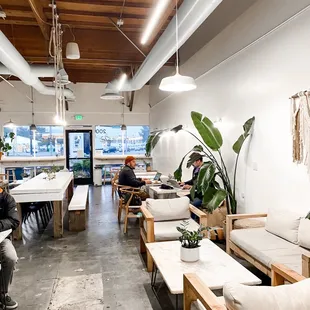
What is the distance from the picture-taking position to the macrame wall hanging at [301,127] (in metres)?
3.30

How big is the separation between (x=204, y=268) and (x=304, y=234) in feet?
3.99

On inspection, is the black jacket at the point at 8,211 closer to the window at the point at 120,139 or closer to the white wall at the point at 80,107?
the white wall at the point at 80,107

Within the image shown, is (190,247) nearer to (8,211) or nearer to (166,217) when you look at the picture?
(166,217)

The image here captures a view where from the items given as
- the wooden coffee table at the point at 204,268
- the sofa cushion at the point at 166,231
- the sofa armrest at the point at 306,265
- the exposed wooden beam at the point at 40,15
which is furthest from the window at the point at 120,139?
A: the sofa armrest at the point at 306,265

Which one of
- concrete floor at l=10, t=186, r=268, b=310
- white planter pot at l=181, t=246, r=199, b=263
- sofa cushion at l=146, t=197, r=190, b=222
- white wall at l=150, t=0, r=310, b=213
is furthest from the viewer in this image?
sofa cushion at l=146, t=197, r=190, b=222

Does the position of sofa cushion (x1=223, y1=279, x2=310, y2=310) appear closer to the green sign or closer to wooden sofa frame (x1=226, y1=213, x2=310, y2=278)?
wooden sofa frame (x1=226, y1=213, x2=310, y2=278)

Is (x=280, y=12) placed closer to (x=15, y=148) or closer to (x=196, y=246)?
(x=196, y=246)

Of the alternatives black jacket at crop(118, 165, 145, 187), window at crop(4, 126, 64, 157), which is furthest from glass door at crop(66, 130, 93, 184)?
black jacket at crop(118, 165, 145, 187)

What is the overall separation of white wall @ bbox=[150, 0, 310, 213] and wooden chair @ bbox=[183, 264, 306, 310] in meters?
1.42

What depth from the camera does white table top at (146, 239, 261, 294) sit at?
249 cm

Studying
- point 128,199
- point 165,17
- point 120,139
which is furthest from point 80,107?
point 128,199

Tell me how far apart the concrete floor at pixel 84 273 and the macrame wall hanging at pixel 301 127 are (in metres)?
2.15

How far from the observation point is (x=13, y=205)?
10.6 feet

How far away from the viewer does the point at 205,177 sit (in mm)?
4520
